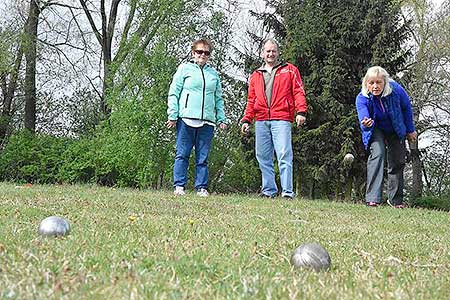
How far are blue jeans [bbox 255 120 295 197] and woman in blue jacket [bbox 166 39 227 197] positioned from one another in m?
0.62

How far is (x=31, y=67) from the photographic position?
17328 millimetres

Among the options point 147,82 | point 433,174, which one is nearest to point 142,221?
point 147,82

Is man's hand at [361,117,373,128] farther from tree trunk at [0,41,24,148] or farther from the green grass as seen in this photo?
tree trunk at [0,41,24,148]

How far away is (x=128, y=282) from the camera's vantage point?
6.00ft

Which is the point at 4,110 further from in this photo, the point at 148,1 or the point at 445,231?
the point at 445,231

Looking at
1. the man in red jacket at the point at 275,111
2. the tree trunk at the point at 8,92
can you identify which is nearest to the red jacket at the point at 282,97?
the man in red jacket at the point at 275,111

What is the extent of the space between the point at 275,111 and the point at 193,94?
0.96m

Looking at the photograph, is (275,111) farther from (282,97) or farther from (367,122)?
(367,122)

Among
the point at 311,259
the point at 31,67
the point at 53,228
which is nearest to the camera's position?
the point at 311,259

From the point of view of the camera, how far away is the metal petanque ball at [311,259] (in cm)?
226

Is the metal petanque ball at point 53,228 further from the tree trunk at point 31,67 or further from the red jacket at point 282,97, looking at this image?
the tree trunk at point 31,67

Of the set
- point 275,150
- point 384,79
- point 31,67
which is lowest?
point 275,150

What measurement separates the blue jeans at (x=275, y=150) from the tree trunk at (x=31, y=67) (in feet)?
37.1

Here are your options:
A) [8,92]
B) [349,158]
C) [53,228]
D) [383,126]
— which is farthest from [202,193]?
[8,92]
